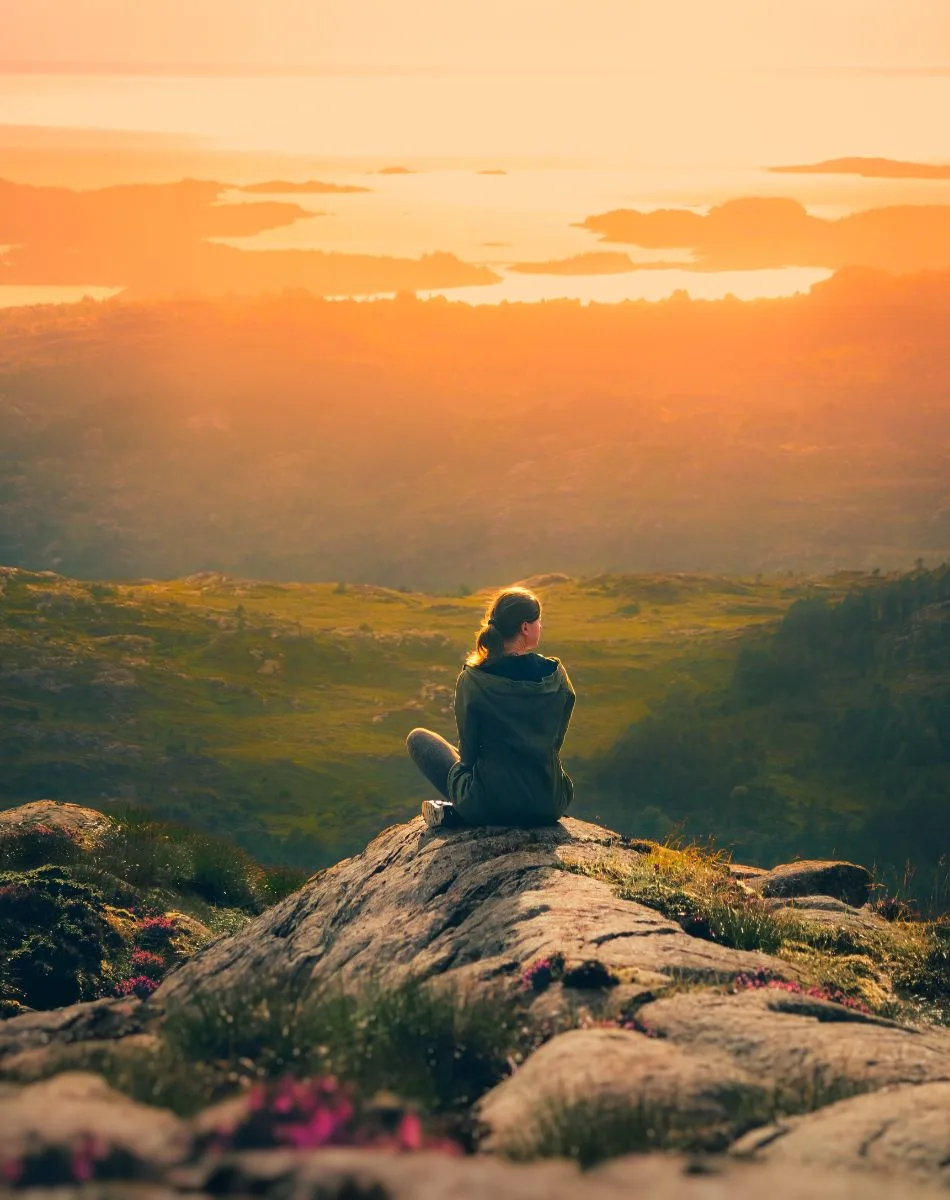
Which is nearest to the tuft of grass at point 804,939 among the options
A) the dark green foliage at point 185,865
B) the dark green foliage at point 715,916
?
the dark green foliage at point 715,916

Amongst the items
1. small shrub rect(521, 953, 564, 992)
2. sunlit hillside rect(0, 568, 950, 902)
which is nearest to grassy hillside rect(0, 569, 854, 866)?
sunlit hillside rect(0, 568, 950, 902)

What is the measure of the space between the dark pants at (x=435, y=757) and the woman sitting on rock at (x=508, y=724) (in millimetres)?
332

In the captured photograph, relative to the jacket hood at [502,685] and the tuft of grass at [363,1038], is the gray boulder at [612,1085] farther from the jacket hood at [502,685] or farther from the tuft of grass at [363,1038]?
the jacket hood at [502,685]

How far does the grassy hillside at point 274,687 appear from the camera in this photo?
2992 inches

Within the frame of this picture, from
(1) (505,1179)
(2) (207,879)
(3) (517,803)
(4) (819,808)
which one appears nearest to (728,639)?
(4) (819,808)

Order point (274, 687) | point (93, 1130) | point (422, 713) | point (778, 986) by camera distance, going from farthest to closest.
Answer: point (274, 687), point (422, 713), point (778, 986), point (93, 1130)

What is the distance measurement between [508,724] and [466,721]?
1.22 ft

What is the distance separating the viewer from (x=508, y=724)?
38.9ft

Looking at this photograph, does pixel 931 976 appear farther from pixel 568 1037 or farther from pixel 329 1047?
pixel 329 1047

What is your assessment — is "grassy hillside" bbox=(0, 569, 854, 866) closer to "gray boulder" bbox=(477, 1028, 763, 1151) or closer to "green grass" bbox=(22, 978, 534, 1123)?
"green grass" bbox=(22, 978, 534, 1123)

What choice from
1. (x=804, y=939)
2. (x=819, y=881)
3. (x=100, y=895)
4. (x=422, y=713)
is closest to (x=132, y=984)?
(x=100, y=895)

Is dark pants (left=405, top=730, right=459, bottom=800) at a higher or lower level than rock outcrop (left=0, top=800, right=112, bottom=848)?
higher

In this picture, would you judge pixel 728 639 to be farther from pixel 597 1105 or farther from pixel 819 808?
pixel 597 1105

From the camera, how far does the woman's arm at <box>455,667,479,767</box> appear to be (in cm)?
1180
